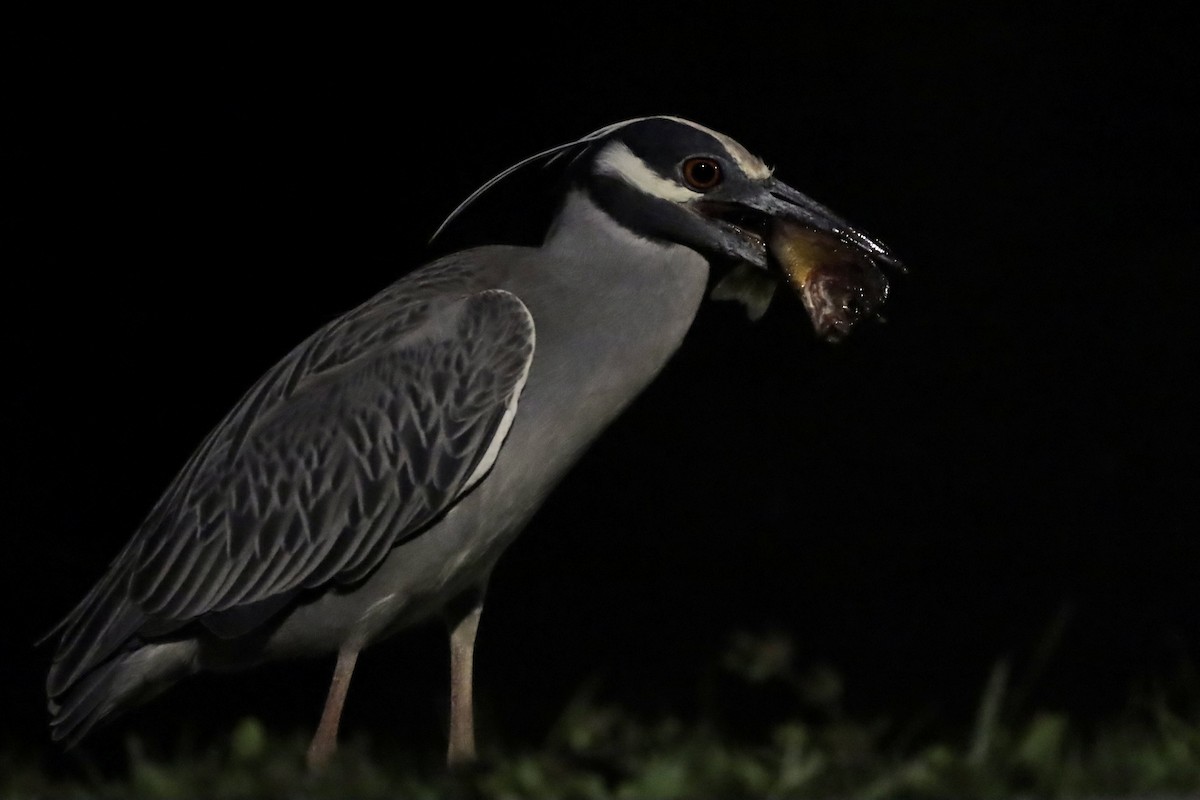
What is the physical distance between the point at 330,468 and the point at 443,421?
1.17 feet

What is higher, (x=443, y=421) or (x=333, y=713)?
(x=443, y=421)

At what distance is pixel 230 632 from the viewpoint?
4426mm

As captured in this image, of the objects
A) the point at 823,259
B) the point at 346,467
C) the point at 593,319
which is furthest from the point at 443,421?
the point at 823,259

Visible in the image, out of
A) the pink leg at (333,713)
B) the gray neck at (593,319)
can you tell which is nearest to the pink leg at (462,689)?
the pink leg at (333,713)

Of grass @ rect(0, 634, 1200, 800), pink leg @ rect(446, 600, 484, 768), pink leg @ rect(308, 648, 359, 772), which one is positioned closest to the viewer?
grass @ rect(0, 634, 1200, 800)

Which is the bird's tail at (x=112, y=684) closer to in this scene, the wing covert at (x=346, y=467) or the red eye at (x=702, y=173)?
the wing covert at (x=346, y=467)

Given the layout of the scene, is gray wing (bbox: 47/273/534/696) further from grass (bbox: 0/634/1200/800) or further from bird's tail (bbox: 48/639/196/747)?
grass (bbox: 0/634/1200/800)

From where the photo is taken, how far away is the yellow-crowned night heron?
170 inches

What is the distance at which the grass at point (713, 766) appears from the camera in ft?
11.9

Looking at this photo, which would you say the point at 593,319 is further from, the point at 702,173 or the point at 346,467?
the point at 346,467

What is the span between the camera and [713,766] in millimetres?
3826

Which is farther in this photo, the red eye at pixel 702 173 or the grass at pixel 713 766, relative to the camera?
the red eye at pixel 702 173

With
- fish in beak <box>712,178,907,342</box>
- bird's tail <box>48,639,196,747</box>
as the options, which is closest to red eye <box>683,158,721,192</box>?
fish in beak <box>712,178,907,342</box>

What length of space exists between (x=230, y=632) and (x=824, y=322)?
158cm
